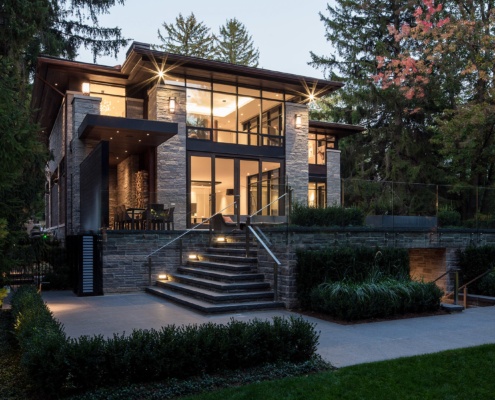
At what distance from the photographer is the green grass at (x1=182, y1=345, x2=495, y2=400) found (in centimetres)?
471

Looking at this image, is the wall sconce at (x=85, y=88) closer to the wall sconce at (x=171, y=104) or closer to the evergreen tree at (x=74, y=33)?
the wall sconce at (x=171, y=104)

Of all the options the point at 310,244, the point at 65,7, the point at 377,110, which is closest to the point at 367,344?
the point at 310,244

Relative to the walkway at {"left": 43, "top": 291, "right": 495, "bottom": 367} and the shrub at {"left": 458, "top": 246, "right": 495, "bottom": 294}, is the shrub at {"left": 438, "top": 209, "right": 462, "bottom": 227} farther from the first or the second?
the walkway at {"left": 43, "top": 291, "right": 495, "bottom": 367}

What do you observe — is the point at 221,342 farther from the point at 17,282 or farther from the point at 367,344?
the point at 17,282

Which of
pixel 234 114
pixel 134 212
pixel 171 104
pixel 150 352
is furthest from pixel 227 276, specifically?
pixel 234 114

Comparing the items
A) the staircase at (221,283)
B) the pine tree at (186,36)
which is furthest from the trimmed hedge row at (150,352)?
the pine tree at (186,36)

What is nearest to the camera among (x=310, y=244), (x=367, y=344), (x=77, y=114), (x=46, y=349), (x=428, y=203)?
(x=46, y=349)

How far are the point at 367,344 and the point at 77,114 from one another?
42.0 feet

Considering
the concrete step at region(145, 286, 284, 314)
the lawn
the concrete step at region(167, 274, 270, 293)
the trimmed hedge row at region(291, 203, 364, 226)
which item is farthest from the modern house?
the lawn

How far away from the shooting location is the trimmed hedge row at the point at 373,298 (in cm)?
835

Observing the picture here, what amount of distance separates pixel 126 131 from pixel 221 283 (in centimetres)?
640

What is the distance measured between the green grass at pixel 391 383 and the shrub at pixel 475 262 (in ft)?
23.5

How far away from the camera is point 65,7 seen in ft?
79.8

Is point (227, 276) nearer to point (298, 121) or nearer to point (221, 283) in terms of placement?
point (221, 283)
